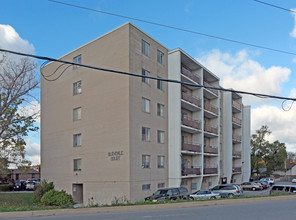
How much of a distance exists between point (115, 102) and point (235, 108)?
2922 centimetres

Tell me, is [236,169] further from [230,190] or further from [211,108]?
[230,190]

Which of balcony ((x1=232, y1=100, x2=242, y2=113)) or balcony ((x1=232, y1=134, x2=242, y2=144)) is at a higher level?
balcony ((x1=232, y1=100, x2=242, y2=113))

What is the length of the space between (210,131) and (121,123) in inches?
622

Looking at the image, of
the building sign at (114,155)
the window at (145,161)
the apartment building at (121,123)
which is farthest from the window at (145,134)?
the building sign at (114,155)

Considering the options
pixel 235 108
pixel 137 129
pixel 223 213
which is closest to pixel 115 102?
pixel 137 129

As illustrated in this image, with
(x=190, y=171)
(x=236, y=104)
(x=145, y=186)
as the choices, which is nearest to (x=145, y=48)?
(x=145, y=186)

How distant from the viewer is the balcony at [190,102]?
3183cm

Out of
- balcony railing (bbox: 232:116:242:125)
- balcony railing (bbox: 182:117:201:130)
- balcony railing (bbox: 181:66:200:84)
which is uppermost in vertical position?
balcony railing (bbox: 181:66:200:84)

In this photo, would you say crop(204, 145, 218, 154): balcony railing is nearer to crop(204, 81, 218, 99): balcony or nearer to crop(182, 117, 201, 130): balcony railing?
crop(182, 117, 201, 130): balcony railing

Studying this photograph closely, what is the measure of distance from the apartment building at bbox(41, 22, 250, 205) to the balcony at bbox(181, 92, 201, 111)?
117 millimetres

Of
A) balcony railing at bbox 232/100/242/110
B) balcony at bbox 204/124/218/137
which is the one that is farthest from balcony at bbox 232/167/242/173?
balcony at bbox 204/124/218/137

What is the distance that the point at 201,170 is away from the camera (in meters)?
33.7

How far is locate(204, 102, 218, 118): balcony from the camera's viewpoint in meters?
37.9

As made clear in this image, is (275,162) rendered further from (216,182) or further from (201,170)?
(201,170)
